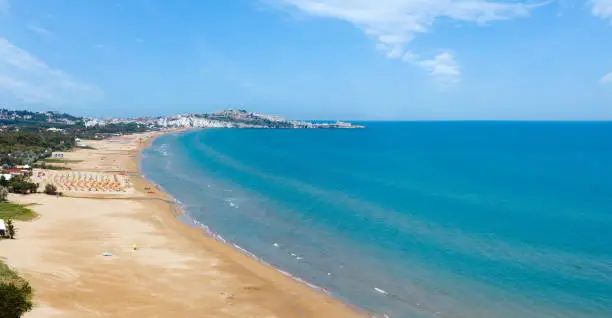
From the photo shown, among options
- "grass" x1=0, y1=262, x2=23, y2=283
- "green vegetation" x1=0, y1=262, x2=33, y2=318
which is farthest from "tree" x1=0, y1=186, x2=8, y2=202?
"green vegetation" x1=0, y1=262, x2=33, y2=318

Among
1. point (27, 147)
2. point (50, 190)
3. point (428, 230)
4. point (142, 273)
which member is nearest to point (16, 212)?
point (50, 190)

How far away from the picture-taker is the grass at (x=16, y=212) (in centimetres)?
3624

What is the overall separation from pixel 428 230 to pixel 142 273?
2406 cm

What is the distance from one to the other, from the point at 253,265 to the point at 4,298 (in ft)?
48.4

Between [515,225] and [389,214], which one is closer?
[515,225]

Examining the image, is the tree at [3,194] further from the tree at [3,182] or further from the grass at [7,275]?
the grass at [7,275]

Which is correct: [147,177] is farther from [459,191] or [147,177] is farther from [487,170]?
[487,170]

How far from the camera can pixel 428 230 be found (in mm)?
37906

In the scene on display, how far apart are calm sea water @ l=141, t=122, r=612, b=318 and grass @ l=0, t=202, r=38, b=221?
1396 centimetres

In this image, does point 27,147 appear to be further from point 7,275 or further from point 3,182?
point 7,275

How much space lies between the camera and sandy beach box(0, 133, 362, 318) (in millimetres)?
21609

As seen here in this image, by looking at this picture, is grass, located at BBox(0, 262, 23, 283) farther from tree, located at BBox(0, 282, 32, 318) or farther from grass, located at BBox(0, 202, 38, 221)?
grass, located at BBox(0, 202, 38, 221)

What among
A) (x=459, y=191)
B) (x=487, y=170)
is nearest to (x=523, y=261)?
(x=459, y=191)

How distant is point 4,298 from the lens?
56.2ft
